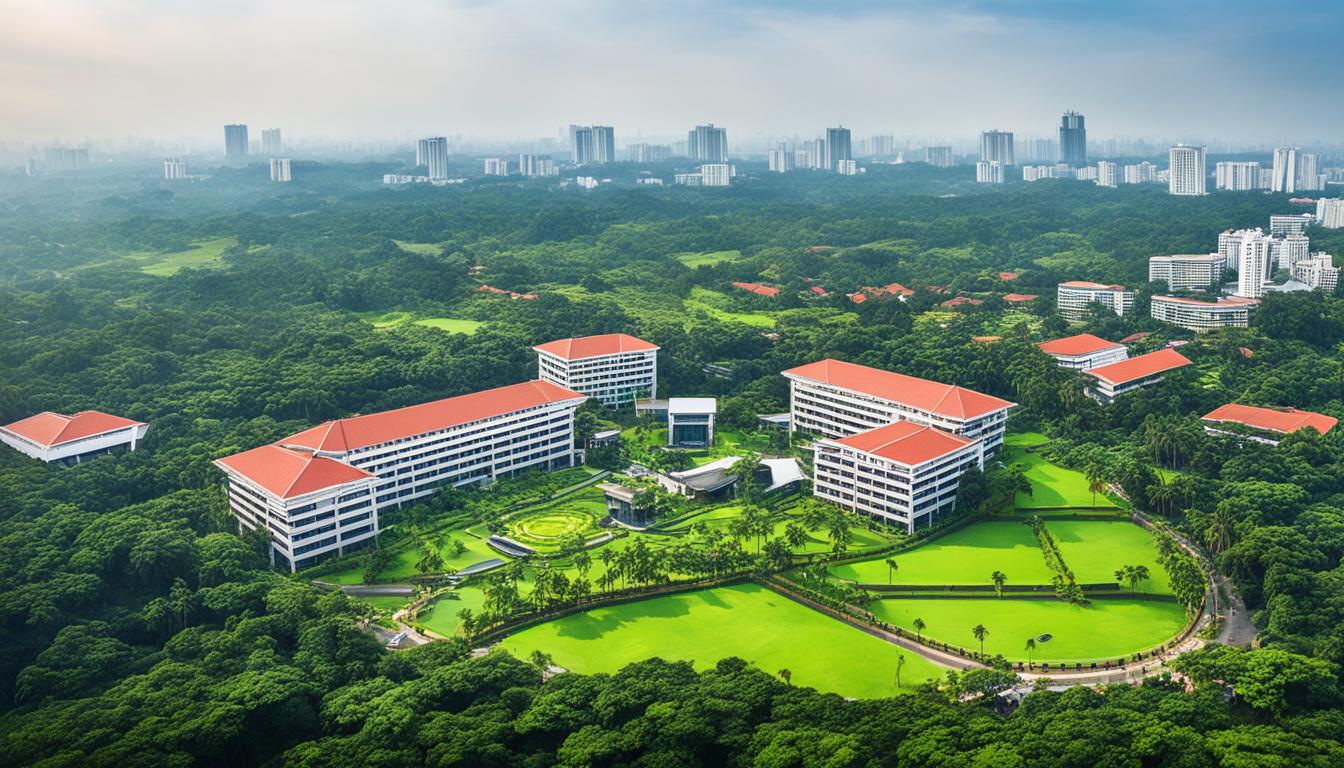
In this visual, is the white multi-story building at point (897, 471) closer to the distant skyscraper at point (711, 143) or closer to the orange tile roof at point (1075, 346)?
the orange tile roof at point (1075, 346)

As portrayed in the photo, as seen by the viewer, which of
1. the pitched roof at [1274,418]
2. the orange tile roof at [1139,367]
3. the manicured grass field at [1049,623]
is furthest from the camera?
the orange tile roof at [1139,367]

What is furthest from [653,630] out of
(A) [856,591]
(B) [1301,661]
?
(B) [1301,661]

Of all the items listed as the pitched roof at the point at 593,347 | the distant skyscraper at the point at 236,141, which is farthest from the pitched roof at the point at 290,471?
the distant skyscraper at the point at 236,141

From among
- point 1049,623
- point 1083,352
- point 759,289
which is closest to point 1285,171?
point 759,289

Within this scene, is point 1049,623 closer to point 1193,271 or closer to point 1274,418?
point 1274,418

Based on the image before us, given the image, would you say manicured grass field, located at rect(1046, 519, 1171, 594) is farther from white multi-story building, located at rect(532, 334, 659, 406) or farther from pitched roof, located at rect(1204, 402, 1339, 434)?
white multi-story building, located at rect(532, 334, 659, 406)

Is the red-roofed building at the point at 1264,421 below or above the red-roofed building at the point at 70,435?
below
